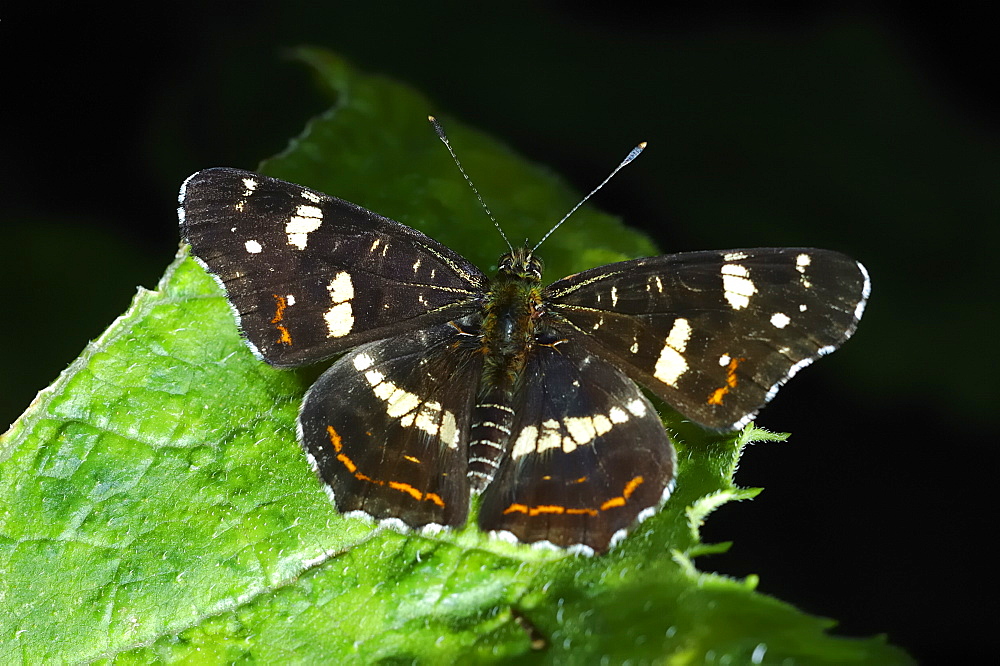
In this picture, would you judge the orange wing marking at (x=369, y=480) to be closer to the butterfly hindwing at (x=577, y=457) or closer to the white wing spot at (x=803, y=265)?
the butterfly hindwing at (x=577, y=457)

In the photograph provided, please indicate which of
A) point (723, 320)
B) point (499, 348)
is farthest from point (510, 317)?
point (723, 320)

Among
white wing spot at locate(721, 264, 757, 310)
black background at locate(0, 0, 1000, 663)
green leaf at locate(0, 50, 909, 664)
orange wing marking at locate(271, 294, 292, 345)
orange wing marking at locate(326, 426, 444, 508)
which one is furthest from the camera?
black background at locate(0, 0, 1000, 663)

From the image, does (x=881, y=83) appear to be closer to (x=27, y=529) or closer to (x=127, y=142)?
(x=127, y=142)

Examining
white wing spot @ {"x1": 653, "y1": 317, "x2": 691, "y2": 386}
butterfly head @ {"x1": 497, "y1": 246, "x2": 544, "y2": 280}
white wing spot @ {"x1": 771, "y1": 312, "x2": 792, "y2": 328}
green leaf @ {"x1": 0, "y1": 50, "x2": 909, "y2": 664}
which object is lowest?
green leaf @ {"x1": 0, "y1": 50, "x2": 909, "y2": 664}

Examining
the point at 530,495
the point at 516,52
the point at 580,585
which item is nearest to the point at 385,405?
the point at 530,495

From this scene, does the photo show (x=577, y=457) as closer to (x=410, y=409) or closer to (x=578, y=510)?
(x=578, y=510)

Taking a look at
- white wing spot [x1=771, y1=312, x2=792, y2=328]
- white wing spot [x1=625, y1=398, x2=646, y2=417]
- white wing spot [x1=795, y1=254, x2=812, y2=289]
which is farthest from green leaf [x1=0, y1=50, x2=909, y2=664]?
white wing spot [x1=795, y1=254, x2=812, y2=289]

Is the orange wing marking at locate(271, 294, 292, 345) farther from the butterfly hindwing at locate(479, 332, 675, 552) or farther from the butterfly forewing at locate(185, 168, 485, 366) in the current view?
the butterfly hindwing at locate(479, 332, 675, 552)
